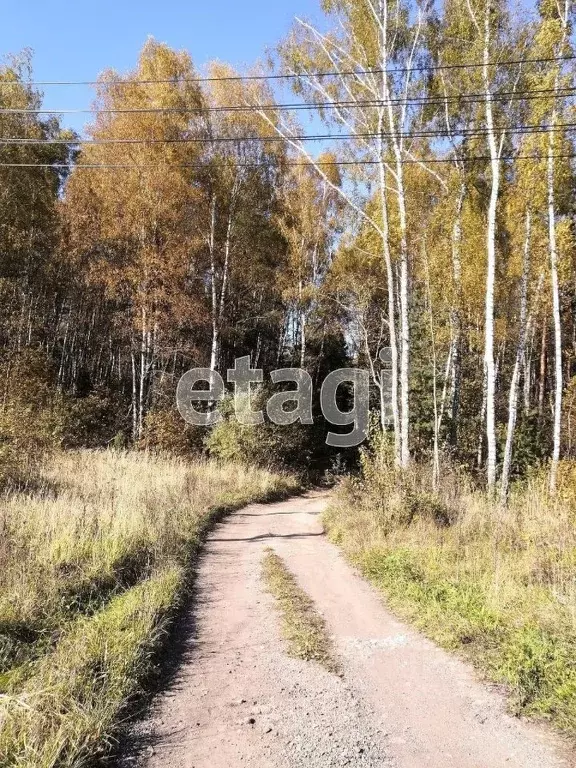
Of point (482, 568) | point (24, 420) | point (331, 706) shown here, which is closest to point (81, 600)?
point (331, 706)

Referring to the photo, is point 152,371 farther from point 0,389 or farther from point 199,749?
point 199,749

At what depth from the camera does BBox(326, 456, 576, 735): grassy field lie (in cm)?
386

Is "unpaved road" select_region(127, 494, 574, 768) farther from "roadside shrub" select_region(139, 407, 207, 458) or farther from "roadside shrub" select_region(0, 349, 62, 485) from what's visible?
"roadside shrub" select_region(139, 407, 207, 458)

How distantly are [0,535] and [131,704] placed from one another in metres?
3.29

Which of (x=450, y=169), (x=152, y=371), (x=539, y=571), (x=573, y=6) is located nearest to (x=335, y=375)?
(x=152, y=371)

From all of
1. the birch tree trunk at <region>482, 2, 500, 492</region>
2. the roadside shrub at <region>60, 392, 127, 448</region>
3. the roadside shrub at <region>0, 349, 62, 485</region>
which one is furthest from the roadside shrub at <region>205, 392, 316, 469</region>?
the birch tree trunk at <region>482, 2, 500, 492</region>

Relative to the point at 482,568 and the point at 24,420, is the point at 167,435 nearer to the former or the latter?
the point at 24,420

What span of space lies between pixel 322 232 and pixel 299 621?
19.3 m

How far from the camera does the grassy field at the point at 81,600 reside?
286 cm

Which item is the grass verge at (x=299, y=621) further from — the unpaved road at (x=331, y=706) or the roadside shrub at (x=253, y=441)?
the roadside shrub at (x=253, y=441)

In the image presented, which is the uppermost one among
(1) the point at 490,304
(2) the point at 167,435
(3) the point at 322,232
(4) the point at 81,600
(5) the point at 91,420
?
(3) the point at 322,232

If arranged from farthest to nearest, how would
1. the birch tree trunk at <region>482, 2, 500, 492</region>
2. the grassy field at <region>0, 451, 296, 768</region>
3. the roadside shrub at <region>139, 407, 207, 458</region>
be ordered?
the roadside shrub at <region>139, 407, 207, 458</region> < the birch tree trunk at <region>482, 2, 500, 492</region> < the grassy field at <region>0, 451, 296, 768</region>

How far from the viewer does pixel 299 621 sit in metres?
5.03

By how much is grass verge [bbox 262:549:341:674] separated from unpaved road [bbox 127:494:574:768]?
11 centimetres
